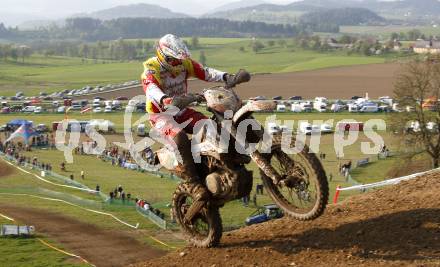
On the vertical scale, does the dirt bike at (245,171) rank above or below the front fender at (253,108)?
below

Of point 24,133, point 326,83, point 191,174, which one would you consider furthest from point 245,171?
point 326,83

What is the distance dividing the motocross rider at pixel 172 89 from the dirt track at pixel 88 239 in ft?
47.7

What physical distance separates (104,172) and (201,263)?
39.7 meters

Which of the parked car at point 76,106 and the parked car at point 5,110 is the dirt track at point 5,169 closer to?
the parked car at point 5,110

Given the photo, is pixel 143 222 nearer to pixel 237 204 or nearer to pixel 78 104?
pixel 237 204

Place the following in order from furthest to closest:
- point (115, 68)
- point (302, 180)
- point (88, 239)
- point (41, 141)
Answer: point (115, 68) → point (41, 141) → point (88, 239) → point (302, 180)

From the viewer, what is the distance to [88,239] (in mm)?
28641

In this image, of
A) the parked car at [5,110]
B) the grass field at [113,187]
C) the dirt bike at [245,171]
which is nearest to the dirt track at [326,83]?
the parked car at [5,110]

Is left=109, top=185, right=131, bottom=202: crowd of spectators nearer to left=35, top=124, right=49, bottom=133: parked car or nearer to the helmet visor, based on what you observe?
the helmet visor

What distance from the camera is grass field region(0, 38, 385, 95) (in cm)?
14362

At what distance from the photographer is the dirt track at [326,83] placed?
4161 inches

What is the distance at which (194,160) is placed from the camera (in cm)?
1102

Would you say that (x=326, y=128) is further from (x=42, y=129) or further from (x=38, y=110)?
(x=38, y=110)

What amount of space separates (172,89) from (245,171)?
7.68ft
